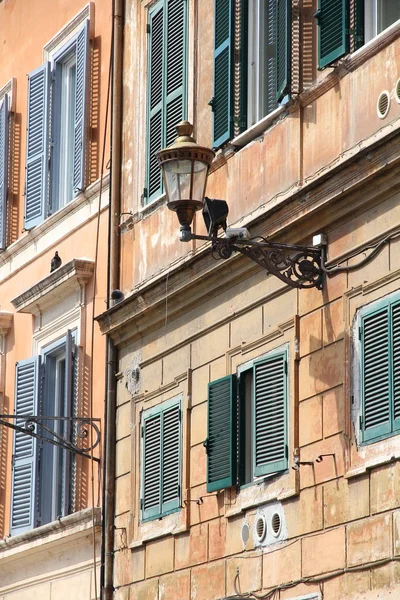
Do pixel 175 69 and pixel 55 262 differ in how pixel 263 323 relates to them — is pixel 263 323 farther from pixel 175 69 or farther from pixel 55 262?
pixel 55 262

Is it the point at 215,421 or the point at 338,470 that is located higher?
the point at 215,421

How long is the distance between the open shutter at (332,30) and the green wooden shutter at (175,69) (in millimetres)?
2882

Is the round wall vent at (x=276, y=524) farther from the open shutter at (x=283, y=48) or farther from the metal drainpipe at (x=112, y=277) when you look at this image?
the open shutter at (x=283, y=48)

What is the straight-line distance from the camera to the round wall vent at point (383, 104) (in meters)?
12.4

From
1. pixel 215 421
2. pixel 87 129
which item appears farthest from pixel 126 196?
pixel 215 421

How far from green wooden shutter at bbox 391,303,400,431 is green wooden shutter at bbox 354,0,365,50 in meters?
2.11

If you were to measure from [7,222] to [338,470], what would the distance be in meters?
8.70

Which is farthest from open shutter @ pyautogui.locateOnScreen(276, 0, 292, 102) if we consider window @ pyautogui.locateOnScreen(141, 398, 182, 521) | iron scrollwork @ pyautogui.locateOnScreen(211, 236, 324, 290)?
window @ pyautogui.locateOnScreen(141, 398, 182, 521)

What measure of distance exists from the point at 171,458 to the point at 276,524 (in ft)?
6.93

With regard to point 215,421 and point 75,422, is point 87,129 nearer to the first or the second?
point 75,422

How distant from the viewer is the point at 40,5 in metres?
19.9

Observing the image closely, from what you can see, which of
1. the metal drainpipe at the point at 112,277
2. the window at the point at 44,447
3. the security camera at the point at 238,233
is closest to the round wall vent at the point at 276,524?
the security camera at the point at 238,233

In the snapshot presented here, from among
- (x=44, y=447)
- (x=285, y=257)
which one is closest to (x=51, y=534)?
(x=44, y=447)

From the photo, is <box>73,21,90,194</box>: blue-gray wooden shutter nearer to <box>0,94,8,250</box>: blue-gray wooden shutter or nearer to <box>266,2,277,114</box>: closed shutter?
<box>0,94,8,250</box>: blue-gray wooden shutter
